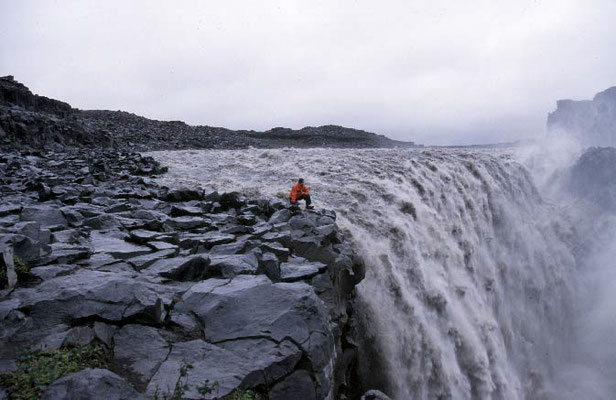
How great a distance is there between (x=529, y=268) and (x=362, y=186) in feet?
42.0

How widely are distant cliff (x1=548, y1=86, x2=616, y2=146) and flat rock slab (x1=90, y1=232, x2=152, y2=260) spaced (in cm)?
5532

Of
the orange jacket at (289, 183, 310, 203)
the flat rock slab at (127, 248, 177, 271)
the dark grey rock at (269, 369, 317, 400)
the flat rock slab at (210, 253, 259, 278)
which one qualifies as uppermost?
the orange jacket at (289, 183, 310, 203)

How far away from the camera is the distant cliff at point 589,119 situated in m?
50.5

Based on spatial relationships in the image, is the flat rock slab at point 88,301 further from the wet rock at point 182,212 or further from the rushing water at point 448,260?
the rushing water at point 448,260

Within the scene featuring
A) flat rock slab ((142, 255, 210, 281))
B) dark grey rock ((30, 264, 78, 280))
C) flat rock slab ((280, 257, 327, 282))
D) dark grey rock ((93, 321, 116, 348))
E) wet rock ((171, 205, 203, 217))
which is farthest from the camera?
wet rock ((171, 205, 203, 217))

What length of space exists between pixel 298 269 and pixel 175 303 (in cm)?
224

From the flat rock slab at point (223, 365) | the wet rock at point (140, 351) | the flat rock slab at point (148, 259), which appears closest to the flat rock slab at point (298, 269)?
the flat rock slab at point (223, 365)

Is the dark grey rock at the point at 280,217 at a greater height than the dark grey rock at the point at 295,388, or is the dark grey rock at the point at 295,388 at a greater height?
the dark grey rock at the point at 280,217

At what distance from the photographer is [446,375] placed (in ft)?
35.9

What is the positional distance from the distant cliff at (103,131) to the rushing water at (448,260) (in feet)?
27.1

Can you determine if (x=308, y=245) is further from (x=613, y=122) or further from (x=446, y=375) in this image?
(x=613, y=122)

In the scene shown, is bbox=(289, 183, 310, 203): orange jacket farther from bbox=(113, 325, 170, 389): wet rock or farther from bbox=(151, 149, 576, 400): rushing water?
bbox=(113, 325, 170, 389): wet rock

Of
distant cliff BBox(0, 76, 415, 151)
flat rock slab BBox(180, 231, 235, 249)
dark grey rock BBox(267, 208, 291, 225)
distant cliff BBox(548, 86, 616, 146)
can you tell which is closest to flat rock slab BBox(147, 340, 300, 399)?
flat rock slab BBox(180, 231, 235, 249)

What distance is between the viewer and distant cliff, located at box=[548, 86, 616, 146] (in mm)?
50531
